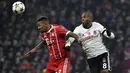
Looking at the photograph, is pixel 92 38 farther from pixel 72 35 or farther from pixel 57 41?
→ pixel 57 41

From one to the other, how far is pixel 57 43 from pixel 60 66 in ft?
1.47

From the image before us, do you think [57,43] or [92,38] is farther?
[92,38]

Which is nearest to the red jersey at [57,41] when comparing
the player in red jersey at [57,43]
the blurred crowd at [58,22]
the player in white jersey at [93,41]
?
the player in red jersey at [57,43]

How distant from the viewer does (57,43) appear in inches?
320

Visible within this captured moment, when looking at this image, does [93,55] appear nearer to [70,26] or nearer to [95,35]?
[95,35]

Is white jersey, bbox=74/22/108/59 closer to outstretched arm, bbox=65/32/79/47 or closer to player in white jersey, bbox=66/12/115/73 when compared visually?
player in white jersey, bbox=66/12/115/73

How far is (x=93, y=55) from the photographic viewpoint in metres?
8.66

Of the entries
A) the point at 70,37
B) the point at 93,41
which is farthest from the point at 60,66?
the point at 93,41

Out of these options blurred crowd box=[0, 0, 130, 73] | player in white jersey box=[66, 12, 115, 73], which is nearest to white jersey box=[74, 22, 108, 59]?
player in white jersey box=[66, 12, 115, 73]

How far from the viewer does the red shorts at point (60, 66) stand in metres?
8.04

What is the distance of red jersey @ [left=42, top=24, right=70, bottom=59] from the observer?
320 inches

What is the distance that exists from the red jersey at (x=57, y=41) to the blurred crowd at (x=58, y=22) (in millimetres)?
7432

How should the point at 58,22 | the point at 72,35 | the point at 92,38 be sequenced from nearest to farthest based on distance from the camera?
the point at 72,35, the point at 92,38, the point at 58,22

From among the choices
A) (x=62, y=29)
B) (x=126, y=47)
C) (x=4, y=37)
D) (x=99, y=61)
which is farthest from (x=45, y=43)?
(x=4, y=37)
